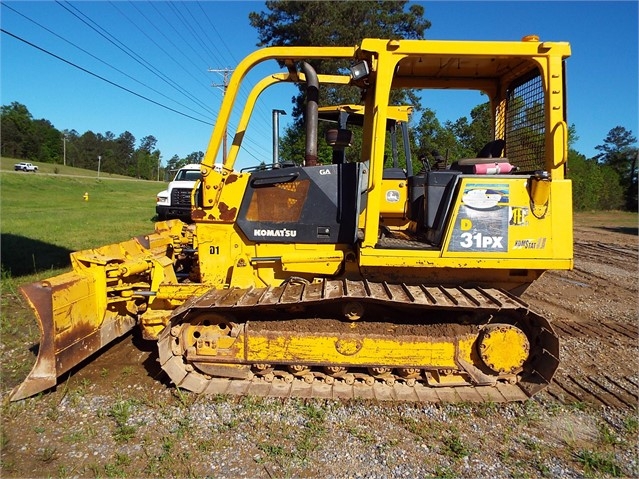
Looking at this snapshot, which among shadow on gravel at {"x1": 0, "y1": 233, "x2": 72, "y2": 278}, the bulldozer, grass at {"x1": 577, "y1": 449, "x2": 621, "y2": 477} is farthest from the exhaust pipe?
shadow on gravel at {"x1": 0, "y1": 233, "x2": 72, "y2": 278}

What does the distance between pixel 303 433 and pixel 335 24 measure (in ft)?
79.7

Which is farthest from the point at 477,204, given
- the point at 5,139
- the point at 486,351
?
the point at 5,139

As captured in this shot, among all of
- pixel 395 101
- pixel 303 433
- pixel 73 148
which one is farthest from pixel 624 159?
pixel 73 148

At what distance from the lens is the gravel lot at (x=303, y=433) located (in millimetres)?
3018

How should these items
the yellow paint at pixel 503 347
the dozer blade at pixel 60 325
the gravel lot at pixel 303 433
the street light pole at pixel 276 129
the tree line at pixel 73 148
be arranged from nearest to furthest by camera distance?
the gravel lot at pixel 303 433
the dozer blade at pixel 60 325
the yellow paint at pixel 503 347
the street light pole at pixel 276 129
the tree line at pixel 73 148

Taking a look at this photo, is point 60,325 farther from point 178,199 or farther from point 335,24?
point 335,24

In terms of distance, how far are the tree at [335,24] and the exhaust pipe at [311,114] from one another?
56.6 ft

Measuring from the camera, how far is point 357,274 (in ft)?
14.3

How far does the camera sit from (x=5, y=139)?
82938 mm

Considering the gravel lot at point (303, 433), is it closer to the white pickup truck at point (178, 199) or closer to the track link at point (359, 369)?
the track link at point (359, 369)

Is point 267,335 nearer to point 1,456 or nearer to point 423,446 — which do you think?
point 423,446

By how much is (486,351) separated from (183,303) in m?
2.72

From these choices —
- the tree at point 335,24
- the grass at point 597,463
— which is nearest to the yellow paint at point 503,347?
the grass at point 597,463

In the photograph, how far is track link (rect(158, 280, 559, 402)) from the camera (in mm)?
3785
